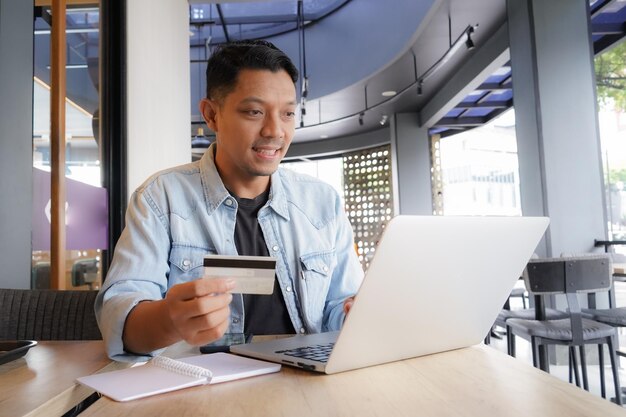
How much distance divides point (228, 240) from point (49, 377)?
51 cm

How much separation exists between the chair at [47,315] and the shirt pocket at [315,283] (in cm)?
69

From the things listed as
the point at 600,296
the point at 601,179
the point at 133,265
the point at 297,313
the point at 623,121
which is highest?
the point at 623,121

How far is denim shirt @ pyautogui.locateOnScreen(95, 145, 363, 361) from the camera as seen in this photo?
105 cm

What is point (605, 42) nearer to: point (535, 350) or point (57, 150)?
point (535, 350)

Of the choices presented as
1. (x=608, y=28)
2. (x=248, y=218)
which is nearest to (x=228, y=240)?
(x=248, y=218)

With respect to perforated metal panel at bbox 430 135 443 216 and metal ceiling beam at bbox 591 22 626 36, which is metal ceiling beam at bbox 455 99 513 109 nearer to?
perforated metal panel at bbox 430 135 443 216

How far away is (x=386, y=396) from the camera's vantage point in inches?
23.3

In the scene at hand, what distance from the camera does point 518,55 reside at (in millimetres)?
4402

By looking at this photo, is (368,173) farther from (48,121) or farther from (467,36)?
(48,121)

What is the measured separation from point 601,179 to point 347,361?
13.3 ft

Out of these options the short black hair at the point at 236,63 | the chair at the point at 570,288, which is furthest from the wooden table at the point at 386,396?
the chair at the point at 570,288

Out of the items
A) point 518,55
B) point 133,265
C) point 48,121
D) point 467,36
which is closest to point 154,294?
point 133,265

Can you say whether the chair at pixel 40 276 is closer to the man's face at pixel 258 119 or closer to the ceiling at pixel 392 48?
the man's face at pixel 258 119

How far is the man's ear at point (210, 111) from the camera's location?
125 cm
